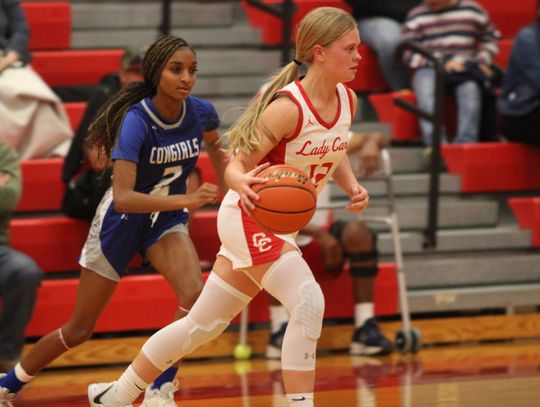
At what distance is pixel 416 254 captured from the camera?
7516 millimetres

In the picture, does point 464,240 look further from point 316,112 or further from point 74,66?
point 316,112

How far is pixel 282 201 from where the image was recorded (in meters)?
4.09

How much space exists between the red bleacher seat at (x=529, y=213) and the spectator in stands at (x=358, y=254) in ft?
4.35

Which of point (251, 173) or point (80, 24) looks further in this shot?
point (80, 24)

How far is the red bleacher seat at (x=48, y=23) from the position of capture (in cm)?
805

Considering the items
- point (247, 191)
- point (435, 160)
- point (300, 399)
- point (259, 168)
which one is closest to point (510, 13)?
point (435, 160)

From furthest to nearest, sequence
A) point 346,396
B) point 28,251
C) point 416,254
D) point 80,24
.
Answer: point 80,24, point 416,254, point 28,251, point 346,396

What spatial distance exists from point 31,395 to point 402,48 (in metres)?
3.65

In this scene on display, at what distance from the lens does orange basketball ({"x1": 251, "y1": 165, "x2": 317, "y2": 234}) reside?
409 centimetres

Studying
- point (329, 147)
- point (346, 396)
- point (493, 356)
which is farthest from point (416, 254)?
point (329, 147)

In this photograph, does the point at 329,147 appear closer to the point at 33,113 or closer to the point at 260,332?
the point at 260,332

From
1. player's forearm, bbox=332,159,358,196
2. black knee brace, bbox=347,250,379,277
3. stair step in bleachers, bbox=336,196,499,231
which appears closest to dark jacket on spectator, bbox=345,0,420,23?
stair step in bleachers, bbox=336,196,499,231

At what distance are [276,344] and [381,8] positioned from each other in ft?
9.68

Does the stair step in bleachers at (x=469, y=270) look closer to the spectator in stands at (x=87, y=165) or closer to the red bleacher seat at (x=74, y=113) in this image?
the spectator in stands at (x=87, y=165)
